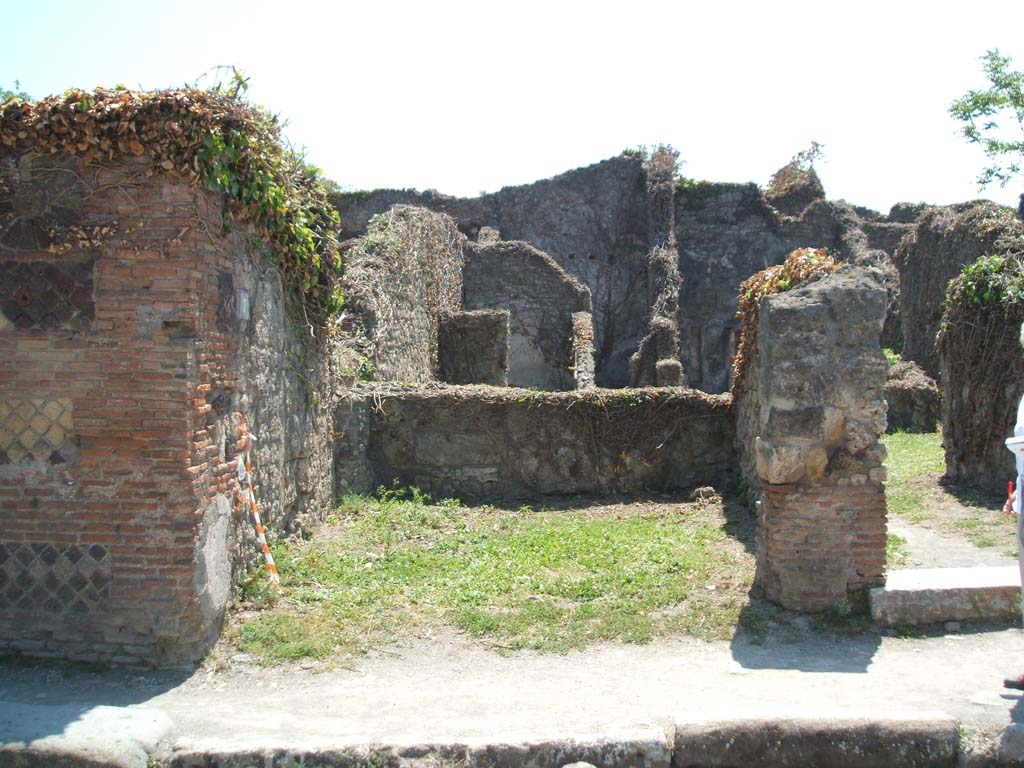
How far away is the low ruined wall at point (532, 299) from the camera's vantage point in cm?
1788

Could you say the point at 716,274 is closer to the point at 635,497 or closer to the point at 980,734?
the point at 635,497

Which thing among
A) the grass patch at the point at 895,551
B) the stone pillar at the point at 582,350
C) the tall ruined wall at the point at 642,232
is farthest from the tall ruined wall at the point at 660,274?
the grass patch at the point at 895,551

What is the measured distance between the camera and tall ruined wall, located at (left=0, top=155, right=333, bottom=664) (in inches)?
201

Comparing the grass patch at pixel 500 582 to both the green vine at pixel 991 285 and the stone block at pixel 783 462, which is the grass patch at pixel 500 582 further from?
the green vine at pixel 991 285

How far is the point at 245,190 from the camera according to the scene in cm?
577

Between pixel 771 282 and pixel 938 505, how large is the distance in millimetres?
3252

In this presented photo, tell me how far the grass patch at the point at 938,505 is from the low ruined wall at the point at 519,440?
260 cm

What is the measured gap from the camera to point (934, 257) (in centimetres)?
1698

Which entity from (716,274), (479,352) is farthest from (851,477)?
(716,274)

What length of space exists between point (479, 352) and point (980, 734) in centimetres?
1095

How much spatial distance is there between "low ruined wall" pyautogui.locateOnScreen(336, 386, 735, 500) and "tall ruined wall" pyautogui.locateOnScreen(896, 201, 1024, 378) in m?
8.35

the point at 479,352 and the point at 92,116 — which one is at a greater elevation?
the point at 92,116

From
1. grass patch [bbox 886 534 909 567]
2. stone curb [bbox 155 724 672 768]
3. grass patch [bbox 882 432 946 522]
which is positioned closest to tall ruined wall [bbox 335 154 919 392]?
grass patch [bbox 882 432 946 522]

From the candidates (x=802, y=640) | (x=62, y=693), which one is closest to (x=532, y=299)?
(x=802, y=640)
